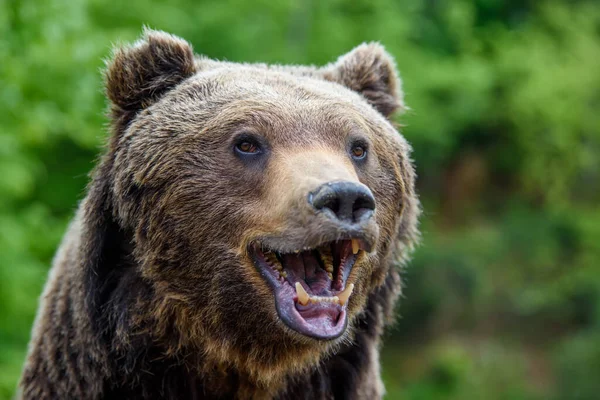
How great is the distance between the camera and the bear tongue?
154 inches

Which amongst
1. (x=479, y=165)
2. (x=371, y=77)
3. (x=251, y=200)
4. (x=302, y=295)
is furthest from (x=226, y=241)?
(x=479, y=165)

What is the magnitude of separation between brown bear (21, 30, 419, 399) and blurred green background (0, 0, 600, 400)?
8834 mm

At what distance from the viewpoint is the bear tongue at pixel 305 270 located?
3910mm

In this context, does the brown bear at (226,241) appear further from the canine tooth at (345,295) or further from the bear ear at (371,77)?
the bear ear at (371,77)

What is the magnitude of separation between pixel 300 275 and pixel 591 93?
949 inches

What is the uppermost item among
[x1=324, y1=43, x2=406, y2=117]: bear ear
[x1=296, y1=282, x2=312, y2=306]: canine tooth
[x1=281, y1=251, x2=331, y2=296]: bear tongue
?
[x1=324, y1=43, x2=406, y2=117]: bear ear

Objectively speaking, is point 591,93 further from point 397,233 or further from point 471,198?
point 397,233

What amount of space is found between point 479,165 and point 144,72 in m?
28.5

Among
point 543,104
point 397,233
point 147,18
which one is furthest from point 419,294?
point 397,233

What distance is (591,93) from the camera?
26.2 meters

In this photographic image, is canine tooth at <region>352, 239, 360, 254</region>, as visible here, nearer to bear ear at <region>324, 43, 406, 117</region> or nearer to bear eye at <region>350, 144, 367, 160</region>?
bear eye at <region>350, 144, 367, 160</region>

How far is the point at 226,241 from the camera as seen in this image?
13.3 feet

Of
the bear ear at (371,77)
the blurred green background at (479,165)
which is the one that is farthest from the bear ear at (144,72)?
the blurred green background at (479,165)


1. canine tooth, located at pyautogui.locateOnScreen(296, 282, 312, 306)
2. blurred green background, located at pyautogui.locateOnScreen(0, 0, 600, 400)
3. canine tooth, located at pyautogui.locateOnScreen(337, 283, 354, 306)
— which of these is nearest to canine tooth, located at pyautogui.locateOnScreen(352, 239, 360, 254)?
canine tooth, located at pyautogui.locateOnScreen(337, 283, 354, 306)
